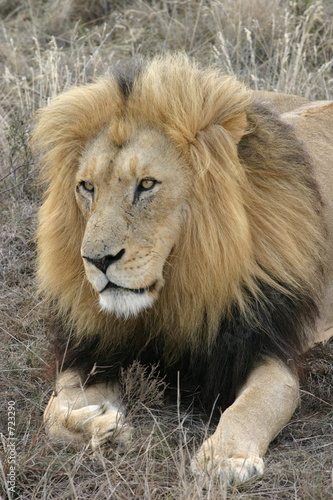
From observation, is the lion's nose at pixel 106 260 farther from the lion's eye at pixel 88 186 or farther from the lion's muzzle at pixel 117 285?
the lion's eye at pixel 88 186

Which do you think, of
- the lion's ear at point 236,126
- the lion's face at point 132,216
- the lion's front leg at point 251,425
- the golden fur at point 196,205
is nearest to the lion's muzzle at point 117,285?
the lion's face at point 132,216

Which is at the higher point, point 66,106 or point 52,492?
point 66,106

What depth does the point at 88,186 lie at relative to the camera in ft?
11.2

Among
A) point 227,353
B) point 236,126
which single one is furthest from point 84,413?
point 236,126

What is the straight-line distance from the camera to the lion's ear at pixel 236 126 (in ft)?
11.4

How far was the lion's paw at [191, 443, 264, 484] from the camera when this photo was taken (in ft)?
9.52

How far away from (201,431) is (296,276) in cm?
71

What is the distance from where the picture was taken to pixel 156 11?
27.1 ft

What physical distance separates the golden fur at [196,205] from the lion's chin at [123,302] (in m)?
0.19

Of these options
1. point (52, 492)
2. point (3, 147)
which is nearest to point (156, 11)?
point (3, 147)

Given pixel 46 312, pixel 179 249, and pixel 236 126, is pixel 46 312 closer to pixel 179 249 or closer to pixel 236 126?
pixel 179 249

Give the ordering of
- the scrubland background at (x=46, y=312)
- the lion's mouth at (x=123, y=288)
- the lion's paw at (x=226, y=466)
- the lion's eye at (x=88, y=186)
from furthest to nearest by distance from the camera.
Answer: the lion's eye at (x=88, y=186), the lion's mouth at (x=123, y=288), the scrubland background at (x=46, y=312), the lion's paw at (x=226, y=466)

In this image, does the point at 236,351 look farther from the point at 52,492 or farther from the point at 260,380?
the point at 52,492

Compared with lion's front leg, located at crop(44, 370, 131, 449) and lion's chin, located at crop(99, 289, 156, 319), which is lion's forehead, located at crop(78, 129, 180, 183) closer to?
lion's chin, located at crop(99, 289, 156, 319)
